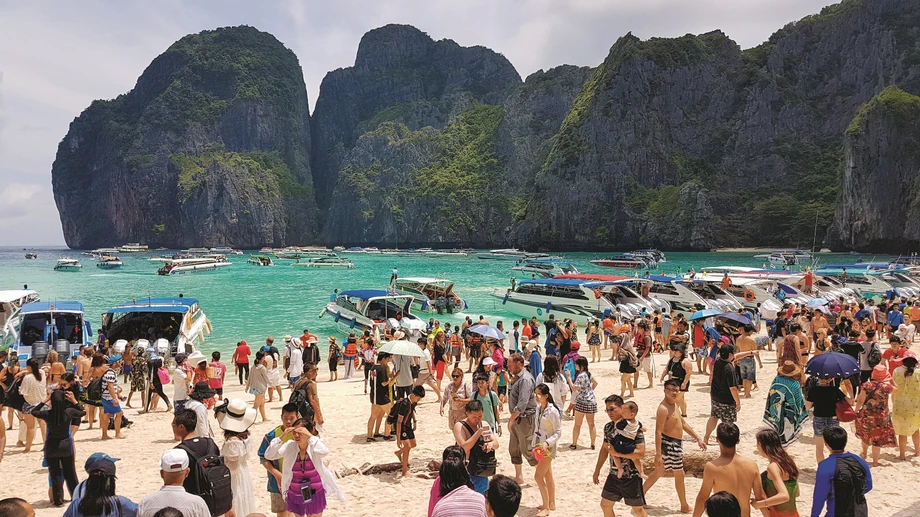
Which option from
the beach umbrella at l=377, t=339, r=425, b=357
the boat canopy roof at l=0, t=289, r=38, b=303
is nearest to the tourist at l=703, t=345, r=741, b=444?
the beach umbrella at l=377, t=339, r=425, b=357

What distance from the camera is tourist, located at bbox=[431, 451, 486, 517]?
388 centimetres

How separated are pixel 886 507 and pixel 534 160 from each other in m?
154

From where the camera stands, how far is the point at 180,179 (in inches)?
6742

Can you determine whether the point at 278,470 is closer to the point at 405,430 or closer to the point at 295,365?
the point at 405,430

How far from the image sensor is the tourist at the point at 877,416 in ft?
26.0

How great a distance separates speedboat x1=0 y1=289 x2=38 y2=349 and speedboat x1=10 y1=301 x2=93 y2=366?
0.57 meters

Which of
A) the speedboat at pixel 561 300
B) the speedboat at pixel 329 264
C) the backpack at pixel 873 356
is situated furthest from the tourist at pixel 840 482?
the speedboat at pixel 329 264

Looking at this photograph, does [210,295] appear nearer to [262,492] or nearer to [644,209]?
[262,492]

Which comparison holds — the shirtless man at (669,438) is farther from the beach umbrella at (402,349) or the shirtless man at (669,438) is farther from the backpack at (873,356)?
the backpack at (873,356)

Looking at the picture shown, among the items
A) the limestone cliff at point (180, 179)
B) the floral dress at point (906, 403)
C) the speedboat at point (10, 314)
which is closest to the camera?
the floral dress at point (906, 403)

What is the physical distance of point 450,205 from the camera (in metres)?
158

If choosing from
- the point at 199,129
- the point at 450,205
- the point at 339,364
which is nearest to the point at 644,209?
the point at 450,205

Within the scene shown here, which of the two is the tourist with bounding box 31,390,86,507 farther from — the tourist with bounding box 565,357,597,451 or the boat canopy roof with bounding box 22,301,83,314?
the boat canopy roof with bounding box 22,301,83,314

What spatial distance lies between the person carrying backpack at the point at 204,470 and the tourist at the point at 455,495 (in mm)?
2133
